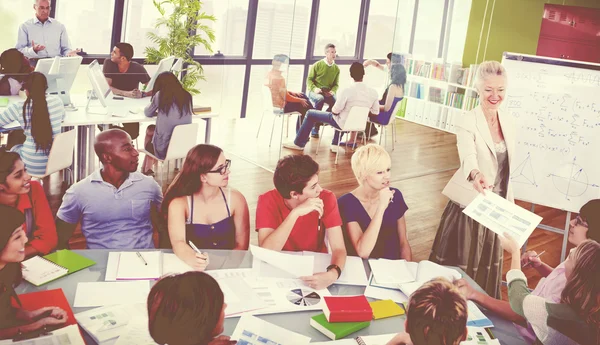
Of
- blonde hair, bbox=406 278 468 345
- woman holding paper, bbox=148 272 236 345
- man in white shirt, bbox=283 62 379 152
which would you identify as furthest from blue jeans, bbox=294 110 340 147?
woman holding paper, bbox=148 272 236 345

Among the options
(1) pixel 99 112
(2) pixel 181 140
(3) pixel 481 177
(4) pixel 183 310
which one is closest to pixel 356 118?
(2) pixel 181 140

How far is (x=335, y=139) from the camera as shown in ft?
28.9

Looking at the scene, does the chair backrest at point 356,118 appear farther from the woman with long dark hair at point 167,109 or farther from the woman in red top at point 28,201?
the woman in red top at point 28,201

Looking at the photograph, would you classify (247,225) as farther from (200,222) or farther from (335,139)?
(335,139)

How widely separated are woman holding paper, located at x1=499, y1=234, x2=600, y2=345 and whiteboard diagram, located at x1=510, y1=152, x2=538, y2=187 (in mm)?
2085

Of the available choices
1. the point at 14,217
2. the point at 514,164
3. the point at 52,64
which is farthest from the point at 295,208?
the point at 52,64

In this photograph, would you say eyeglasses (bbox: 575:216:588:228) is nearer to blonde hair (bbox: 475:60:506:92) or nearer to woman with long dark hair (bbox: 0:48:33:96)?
blonde hair (bbox: 475:60:506:92)

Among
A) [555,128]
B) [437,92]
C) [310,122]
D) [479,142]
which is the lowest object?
[310,122]

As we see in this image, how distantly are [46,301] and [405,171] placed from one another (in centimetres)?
621

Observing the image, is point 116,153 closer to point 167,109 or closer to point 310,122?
point 167,109

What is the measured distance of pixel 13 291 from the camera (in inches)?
90.2

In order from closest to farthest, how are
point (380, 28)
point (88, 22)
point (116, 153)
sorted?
point (116, 153) → point (88, 22) → point (380, 28)

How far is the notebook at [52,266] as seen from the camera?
254cm

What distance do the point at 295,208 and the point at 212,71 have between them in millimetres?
5650
